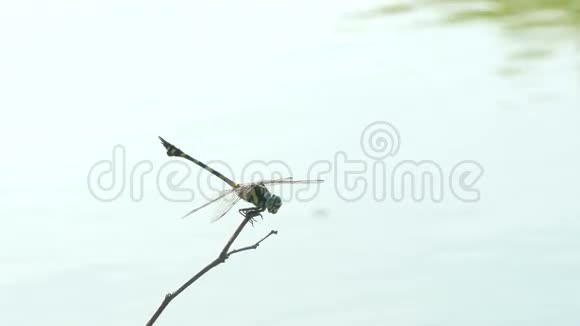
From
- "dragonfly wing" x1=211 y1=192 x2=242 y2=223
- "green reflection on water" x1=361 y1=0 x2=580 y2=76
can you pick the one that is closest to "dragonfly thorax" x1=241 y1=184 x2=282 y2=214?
"dragonfly wing" x1=211 y1=192 x2=242 y2=223

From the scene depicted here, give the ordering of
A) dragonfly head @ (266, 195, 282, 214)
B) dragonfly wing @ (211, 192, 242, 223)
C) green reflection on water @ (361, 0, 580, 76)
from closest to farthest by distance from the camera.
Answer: dragonfly head @ (266, 195, 282, 214) < dragonfly wing @ (211, 192, 242, 223) < green reflection on water @ (361, 0, 580, 76)

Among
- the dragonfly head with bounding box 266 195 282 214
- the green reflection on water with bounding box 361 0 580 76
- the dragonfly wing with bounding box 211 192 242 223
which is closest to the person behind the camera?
the dragonfly head with bounding box 266 195 282 214

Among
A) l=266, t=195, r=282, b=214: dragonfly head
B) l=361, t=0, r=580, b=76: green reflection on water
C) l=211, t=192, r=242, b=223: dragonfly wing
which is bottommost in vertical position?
l=266, t=195, r=282, b=214: dragonfly head

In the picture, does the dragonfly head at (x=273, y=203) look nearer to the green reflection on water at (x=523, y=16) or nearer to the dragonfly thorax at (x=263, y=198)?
the dragonfly thorax at (x=263, y=198)

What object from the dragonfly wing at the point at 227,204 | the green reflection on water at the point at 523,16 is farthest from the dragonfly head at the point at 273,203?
the green reflection on water at the point at 523,16

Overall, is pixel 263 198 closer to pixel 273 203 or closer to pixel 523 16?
pixel 273 203

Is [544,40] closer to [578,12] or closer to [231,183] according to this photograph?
[578,12]

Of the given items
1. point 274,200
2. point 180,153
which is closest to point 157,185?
point 180,153

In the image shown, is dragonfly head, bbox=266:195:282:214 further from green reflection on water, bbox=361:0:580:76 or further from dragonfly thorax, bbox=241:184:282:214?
green reflection on water, bbox=361:0:580:76
